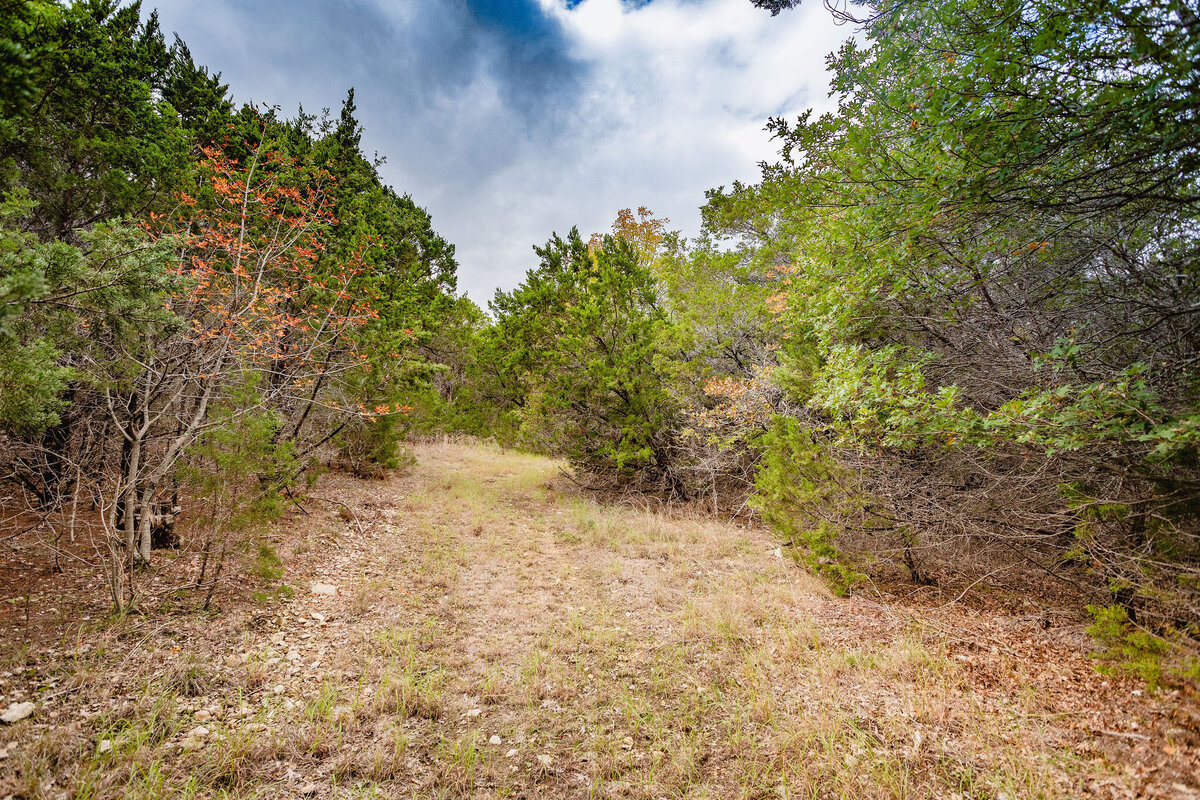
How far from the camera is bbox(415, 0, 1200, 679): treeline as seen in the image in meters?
2.61

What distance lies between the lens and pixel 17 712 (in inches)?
99.1

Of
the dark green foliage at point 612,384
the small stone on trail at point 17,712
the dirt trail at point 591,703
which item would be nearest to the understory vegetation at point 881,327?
the dirt trail at point 591,703

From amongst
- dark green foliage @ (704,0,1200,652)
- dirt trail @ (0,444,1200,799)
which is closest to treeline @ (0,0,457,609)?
dirt trail @ (0,444,1200,799)

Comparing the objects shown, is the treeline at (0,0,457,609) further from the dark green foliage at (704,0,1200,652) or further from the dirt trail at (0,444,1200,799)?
the dark green foliage at (704,0,1200,652)

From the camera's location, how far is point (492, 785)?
249cm

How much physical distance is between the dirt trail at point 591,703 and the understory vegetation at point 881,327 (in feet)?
1.19

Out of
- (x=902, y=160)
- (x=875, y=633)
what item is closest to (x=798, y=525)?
(x=875, y=633)

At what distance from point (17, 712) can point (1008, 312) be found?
8.24m

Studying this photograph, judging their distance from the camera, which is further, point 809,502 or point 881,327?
point 881,327

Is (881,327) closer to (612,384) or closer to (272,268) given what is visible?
(612,384)

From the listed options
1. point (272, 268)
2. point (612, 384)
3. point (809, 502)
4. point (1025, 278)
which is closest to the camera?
point (1025, 278)

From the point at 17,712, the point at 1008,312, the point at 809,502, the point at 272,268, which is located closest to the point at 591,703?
the point at 809,502

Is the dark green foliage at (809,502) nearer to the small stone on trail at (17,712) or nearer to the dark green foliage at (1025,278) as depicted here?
the dark green foliage at (1025,278)

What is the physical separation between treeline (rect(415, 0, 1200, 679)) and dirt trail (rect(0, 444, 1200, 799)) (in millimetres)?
673
